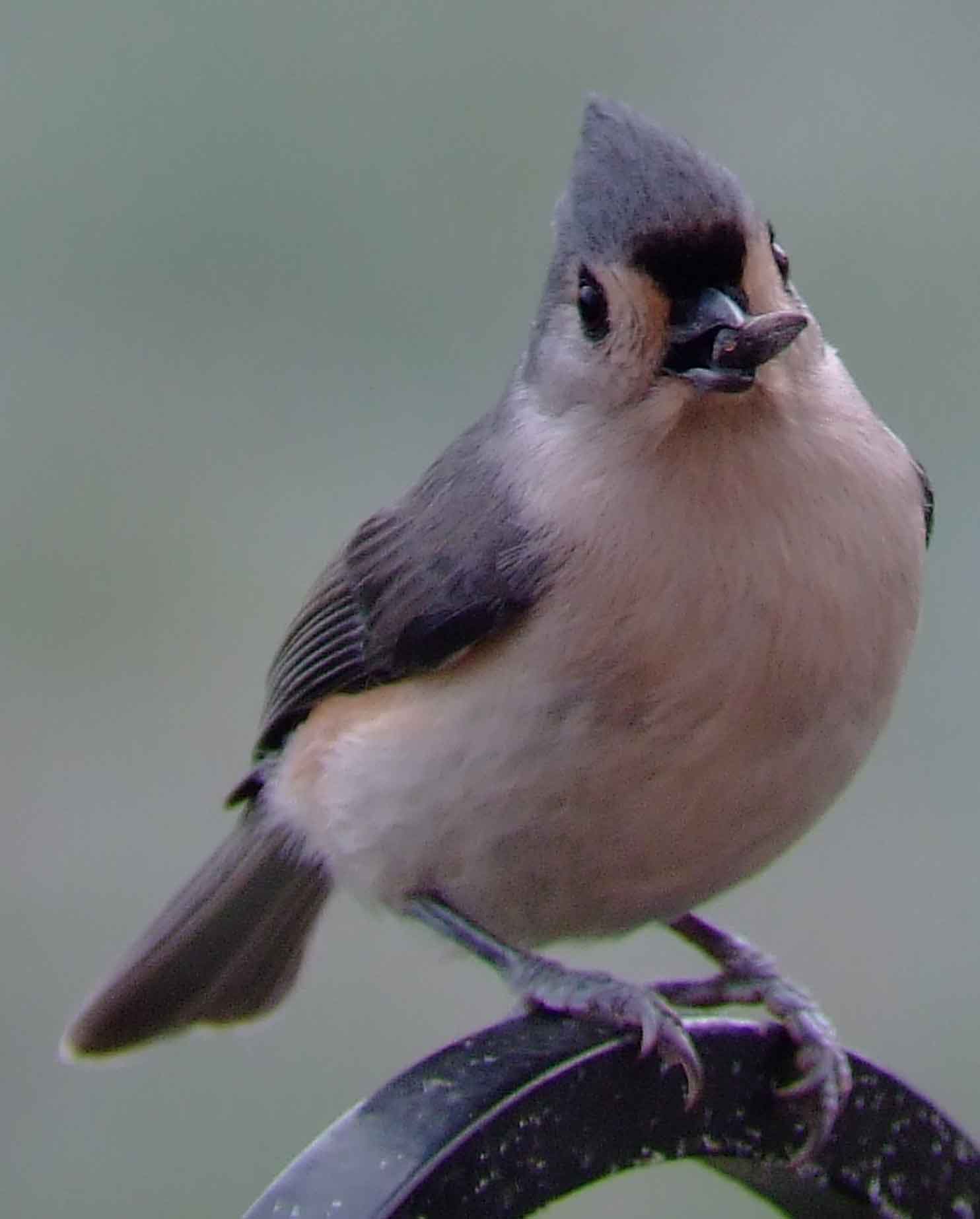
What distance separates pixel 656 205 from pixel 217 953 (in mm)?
1159

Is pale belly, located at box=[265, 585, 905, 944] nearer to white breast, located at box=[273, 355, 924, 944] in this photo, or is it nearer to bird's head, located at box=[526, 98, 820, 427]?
white breast, located at box=[273, 355, 924, 944]

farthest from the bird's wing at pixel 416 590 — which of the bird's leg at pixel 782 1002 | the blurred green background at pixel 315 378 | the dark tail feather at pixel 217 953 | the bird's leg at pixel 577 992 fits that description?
the blurred green background at pixel 315 378

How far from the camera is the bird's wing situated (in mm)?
2271

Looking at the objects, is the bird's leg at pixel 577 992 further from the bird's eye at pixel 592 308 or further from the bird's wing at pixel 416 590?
the bird's eye at pixel 592 308

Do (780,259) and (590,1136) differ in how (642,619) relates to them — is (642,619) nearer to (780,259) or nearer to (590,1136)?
(780,259)

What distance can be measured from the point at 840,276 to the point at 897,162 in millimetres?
239

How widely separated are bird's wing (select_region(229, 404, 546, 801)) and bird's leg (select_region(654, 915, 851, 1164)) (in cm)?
39

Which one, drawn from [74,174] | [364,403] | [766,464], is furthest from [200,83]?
[766,464]

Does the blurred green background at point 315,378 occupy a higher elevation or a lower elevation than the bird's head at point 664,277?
lower

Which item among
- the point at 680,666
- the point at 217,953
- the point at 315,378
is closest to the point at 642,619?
the point at 680,666

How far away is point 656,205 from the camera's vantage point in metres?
2.04

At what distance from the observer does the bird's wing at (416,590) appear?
2.27 metres

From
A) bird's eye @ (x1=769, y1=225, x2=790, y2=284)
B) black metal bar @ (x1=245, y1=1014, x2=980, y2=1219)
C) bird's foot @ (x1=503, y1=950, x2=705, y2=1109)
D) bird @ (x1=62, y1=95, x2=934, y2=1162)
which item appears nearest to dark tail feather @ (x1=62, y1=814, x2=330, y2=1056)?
bird @ (x1=62, y1=95, x2=934, y2=1162)

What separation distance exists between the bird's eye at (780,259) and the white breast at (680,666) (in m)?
0.11
